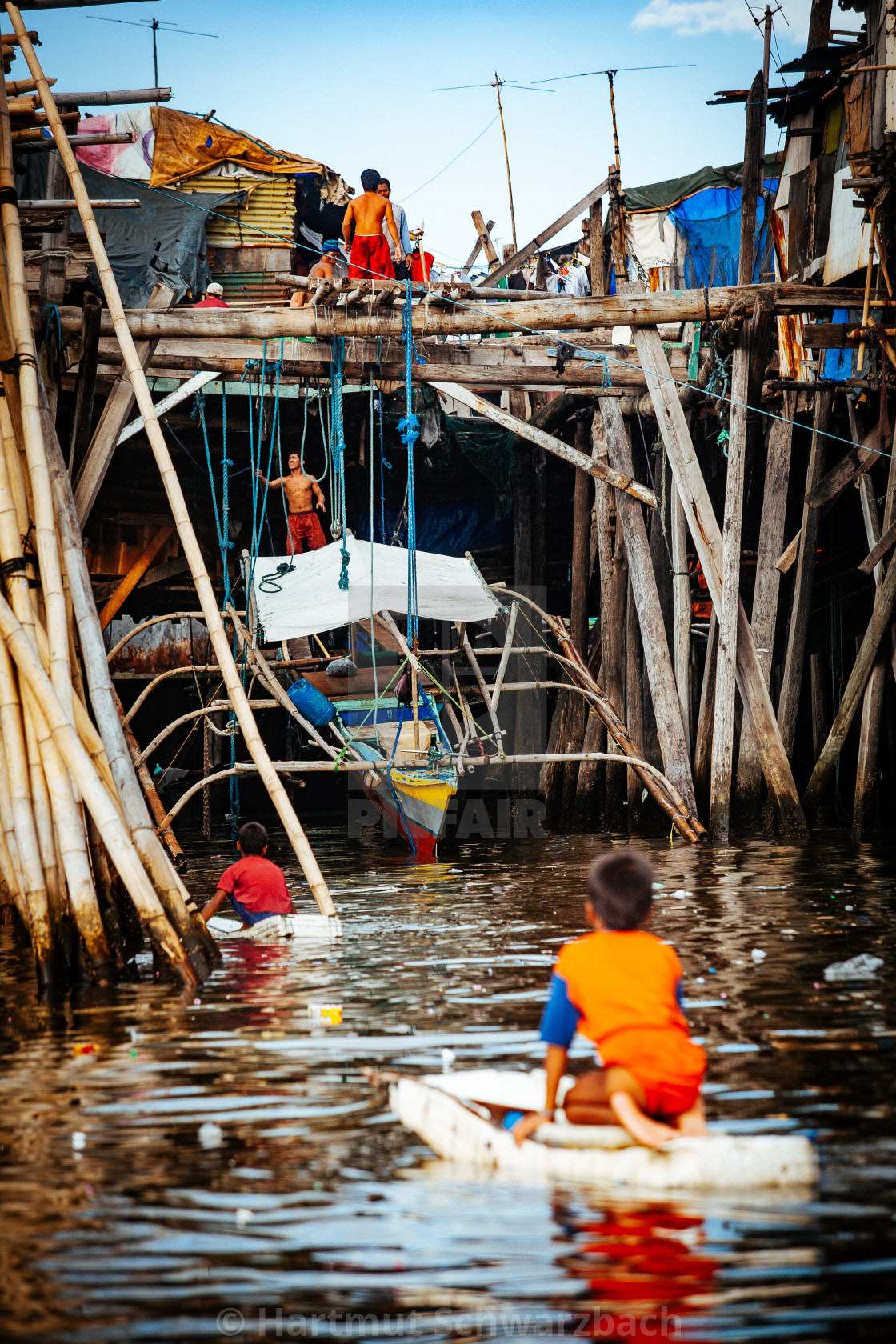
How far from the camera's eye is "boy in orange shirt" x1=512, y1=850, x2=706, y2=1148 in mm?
3682

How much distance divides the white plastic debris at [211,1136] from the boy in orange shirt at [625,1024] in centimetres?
99

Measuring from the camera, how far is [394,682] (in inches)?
538

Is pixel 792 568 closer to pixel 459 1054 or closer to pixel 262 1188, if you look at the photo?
pixel 459 1054

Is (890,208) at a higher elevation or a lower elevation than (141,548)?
higher

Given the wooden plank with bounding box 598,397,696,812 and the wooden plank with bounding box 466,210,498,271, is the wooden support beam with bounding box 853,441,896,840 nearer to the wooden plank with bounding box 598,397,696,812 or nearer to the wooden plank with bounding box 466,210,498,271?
the wooden plank with bounding box 598,397,696,812

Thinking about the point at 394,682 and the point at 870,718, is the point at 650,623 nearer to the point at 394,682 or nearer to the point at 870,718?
the point at 870,718

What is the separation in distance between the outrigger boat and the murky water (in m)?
5.10

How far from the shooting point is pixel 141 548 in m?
18.2

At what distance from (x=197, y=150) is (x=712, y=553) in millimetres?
10884

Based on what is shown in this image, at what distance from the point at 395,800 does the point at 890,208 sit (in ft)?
23.9

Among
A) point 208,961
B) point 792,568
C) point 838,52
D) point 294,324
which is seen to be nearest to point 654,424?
point 792,568

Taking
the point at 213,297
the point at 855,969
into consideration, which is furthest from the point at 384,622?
the point at 855,969

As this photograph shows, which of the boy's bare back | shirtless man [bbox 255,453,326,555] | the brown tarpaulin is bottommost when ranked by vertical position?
shirtless man [bbox 255,453,326,555]

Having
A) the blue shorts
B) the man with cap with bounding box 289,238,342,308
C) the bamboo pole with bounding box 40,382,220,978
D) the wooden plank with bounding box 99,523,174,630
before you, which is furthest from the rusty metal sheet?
the bamboo pole with bounding box 40,382,220,978
